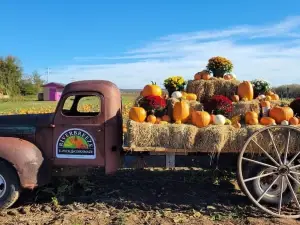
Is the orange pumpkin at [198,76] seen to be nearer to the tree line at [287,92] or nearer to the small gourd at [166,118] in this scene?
the small gourd at [166,118]

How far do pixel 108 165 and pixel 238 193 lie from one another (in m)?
2.40

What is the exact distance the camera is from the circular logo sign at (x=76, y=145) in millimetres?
5730

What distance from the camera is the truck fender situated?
5.48 metres

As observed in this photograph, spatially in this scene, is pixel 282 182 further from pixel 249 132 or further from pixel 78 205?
pixel 78 205

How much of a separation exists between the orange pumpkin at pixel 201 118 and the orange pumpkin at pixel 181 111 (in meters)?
0.25

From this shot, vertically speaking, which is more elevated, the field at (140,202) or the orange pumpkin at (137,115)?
the orange pumpkin at (137,115)

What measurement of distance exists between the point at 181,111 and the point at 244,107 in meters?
1.14

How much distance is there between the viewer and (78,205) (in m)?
5.79

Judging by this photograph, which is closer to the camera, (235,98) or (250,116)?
(250,116)

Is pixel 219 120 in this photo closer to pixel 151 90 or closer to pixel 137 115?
pixel 137 115

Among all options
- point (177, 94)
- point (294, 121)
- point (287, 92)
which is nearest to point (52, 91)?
point (287, 92)

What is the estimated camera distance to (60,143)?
5785 mm

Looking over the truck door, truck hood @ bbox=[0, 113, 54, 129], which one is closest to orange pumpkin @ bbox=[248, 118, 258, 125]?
the truck door

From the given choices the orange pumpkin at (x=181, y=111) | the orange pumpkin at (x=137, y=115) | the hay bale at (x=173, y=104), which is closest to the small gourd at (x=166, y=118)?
the orange pumpkin at (x=181, y=111)
